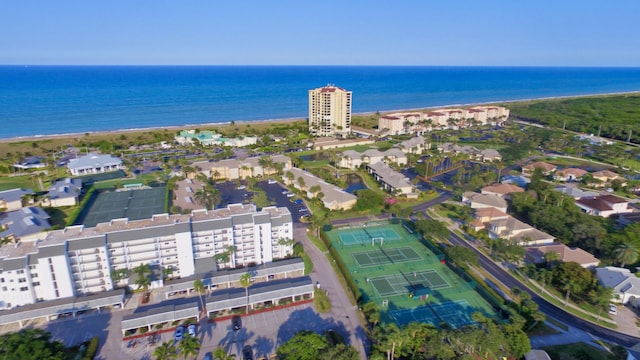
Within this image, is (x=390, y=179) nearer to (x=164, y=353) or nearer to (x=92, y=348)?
(x=164, y=353)

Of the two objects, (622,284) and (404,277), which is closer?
(622,284)

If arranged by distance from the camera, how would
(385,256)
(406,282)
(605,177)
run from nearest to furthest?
1. (406,282)
2. (385,256)
3. (605,177)

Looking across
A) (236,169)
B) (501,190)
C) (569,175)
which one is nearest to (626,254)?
(501,190)

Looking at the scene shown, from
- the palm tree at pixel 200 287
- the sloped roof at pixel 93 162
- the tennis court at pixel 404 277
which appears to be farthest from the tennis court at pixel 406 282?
the sloped roof at pixel 93 162

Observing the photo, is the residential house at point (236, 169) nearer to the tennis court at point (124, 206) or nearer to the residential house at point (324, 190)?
the residential house at point (324, 190)

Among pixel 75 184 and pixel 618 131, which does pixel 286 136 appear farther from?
pixel 618 131

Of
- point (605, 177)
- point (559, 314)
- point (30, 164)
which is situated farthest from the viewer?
point (30, 164)
